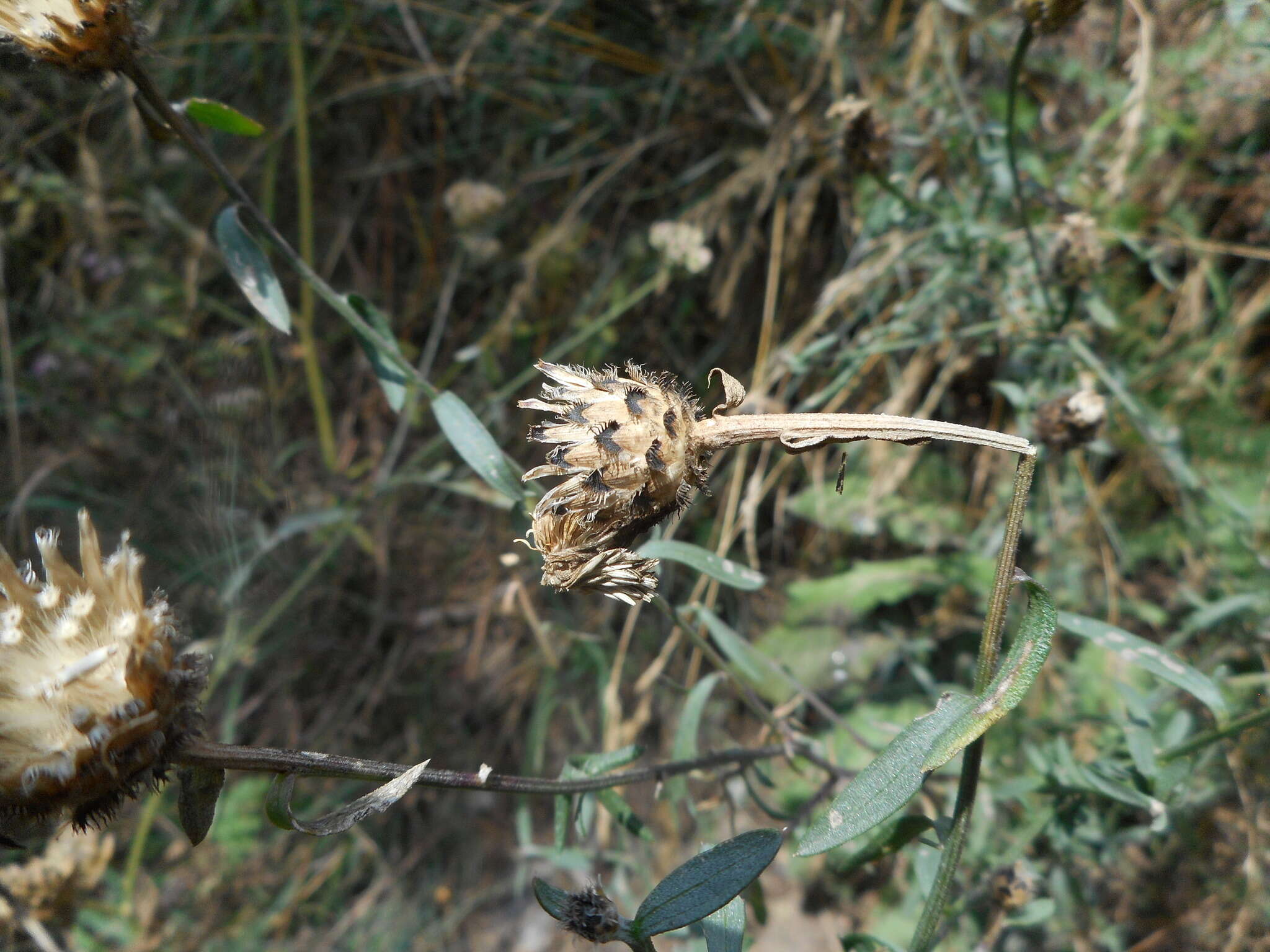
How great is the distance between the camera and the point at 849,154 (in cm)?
171

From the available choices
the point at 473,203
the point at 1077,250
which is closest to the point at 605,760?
the point at 1077,250

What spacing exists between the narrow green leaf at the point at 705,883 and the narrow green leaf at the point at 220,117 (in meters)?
1.18

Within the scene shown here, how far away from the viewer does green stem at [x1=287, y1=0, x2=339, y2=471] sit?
2.23 m

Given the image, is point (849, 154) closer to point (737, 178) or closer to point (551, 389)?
point (737, 178)

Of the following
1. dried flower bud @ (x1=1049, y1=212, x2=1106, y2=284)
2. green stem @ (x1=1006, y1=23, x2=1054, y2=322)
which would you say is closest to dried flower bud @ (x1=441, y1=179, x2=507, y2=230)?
green stem @ (x1=1006, y1=23, x2=1054, y2=322)

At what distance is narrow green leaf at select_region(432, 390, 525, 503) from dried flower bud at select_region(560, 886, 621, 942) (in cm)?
55

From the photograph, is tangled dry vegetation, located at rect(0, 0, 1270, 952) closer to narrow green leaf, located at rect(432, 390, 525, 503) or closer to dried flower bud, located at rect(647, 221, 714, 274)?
dried flower bud, located at rect(647, 221, 714, 274)

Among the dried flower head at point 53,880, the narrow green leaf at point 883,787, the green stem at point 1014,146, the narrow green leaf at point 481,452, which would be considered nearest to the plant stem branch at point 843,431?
the narrow green leaf at point 883,787

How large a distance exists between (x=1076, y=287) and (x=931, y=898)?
1241 millimetres

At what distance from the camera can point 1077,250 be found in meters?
1.55

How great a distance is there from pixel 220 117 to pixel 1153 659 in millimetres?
1559

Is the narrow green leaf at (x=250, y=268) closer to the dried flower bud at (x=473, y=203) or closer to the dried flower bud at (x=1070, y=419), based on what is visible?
the dried flower bud at (x=473, y=203)

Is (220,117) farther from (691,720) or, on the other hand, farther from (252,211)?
(691,720)

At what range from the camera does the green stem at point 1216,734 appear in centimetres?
105
